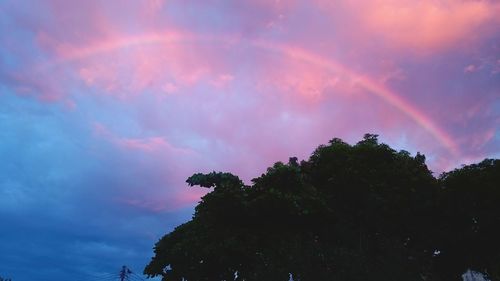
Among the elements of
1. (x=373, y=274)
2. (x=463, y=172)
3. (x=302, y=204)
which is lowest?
(x=373, y=274)

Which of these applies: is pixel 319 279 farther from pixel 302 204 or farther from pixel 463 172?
pixel 463 172

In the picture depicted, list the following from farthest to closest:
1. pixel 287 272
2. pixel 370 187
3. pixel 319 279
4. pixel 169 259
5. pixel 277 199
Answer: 1. pixel 169 259
2. pixel 370 187
3. pixel 277 199
4. pixel 287 272
5. pixel 319 279

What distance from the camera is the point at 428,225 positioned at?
31.6 metres

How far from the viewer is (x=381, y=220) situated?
30719 mm

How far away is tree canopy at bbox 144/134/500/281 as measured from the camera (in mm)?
27828

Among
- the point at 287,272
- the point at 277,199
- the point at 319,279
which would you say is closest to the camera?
the point at 319,279

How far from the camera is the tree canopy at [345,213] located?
27.8 m

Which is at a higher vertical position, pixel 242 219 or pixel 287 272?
pixel 242 219

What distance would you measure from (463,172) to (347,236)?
36.9 feet

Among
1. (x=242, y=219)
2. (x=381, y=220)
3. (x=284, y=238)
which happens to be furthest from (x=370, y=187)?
(x=242, y=219)

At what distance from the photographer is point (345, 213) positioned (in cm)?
3095

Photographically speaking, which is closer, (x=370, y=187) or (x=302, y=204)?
(x=302, y=204)

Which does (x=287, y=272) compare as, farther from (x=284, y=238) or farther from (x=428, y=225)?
(x=428, y=225)

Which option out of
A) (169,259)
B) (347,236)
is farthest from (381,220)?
(169,259)
